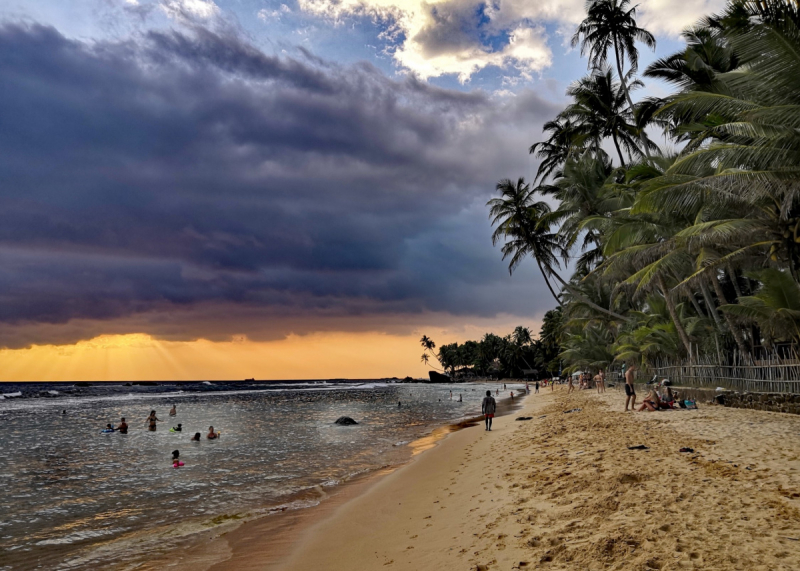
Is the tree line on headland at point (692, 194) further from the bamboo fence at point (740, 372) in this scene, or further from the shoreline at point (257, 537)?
the shoreline at point (257, 537)

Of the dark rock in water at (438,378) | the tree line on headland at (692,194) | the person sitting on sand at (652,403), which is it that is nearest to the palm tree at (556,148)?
the tree line on headland at (692,194)

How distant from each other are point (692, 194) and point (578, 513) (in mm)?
12500

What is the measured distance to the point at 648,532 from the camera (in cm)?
458

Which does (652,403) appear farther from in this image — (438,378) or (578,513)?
(438,378)

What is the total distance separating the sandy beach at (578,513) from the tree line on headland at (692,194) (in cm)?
610

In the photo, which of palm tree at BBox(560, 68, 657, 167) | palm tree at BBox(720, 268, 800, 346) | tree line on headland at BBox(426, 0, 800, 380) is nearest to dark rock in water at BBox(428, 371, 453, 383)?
tree line on headland at BBox(426, 0, 800, 380)

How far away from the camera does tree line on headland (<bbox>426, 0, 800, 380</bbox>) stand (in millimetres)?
11102

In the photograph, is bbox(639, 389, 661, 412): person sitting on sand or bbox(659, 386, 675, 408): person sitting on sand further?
bbox(639, 389, 661, 412): person sitting on sand

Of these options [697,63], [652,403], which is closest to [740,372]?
[652,403]

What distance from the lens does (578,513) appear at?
553 cm

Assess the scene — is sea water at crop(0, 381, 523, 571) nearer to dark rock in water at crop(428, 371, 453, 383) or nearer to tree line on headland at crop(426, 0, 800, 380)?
tree line on headland at crop(426, 0, 800, 380)

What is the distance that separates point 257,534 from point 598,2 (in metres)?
32.6

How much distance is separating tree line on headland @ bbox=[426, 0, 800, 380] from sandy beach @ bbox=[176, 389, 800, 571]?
610cm

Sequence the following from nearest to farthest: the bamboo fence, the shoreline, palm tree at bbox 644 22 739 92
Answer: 1. the shoreline
2. the bamboo fence
3. palm tree at bbox 644 22 739 92
